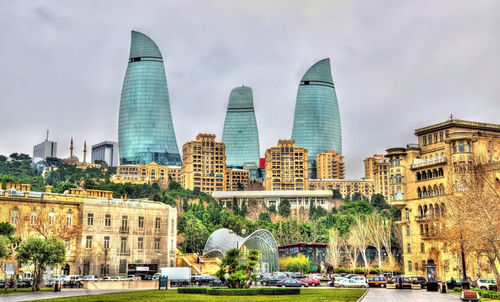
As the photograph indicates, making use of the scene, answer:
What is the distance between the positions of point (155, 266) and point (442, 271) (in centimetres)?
4680

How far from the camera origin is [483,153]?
3740 inches

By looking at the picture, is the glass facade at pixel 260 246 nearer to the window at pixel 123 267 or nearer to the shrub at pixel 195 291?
the window at pixel 123 267

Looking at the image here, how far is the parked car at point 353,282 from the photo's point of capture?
6706cm

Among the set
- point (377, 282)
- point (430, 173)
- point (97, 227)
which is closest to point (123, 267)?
point (97, 227)

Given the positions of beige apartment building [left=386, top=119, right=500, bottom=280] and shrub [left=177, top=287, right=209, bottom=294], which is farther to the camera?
beige apartment building [left=386, top=119, right=500, bottom=280]

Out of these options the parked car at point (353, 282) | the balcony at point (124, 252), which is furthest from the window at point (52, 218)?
the parked car at point (353, 282)

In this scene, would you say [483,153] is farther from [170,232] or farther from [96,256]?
[96,256]

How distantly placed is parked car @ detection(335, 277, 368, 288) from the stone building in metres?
32.4

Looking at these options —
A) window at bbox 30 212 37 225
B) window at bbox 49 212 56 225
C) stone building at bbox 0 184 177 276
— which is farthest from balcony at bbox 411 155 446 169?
window at bbox 30 212 37 225

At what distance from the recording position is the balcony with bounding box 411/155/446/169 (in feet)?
321

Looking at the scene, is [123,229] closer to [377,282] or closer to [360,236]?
[377,282]

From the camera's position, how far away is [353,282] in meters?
67.9

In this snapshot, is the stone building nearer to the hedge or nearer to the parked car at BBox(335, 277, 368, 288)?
the parked car at BBox(335, 277, 368, 288)

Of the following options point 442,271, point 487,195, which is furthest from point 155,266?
point 487,195
